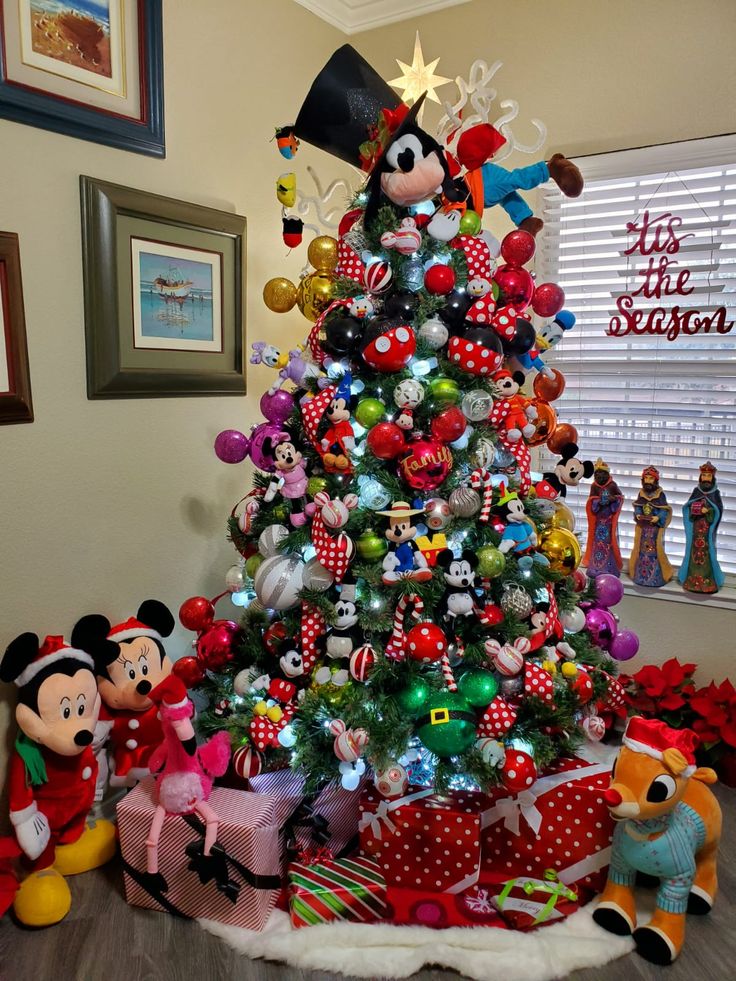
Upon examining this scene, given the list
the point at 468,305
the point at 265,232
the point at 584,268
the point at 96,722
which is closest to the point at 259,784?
the point at 96,722

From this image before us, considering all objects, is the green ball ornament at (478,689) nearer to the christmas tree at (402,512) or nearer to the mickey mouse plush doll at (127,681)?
the christmas tree at (402,512)

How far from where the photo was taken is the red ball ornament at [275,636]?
1.92m

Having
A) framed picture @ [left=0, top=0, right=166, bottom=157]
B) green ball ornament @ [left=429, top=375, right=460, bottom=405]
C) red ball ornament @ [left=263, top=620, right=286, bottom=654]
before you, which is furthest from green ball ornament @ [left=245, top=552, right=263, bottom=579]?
framed picture @ [left=0, top=0, right=166, bottom=157]

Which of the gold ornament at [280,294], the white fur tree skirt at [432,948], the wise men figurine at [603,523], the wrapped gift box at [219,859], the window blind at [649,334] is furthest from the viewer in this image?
the wise men figurine at [603,523]

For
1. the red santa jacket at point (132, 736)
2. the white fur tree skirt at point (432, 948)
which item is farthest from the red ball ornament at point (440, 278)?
the white fur tree skirt at point (432, 948)

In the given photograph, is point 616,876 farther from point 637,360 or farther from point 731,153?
point 731,153

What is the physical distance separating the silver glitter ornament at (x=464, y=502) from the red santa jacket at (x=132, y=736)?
0.99 m

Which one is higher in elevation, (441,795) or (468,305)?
(468,305)

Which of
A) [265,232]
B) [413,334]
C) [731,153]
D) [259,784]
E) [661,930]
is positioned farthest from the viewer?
[265,232]

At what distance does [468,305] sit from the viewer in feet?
6.05

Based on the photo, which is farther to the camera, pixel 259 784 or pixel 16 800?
pixel 259 784

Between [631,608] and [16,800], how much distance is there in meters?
1.96

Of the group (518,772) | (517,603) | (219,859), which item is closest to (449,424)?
(517,603)

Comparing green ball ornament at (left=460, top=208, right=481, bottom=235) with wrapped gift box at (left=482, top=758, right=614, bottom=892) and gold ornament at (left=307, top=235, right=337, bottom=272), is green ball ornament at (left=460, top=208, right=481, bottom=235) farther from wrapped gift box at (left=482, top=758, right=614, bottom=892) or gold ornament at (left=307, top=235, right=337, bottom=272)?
wrapped gift box at (left=482, top=758, right=614, bottom=892)
